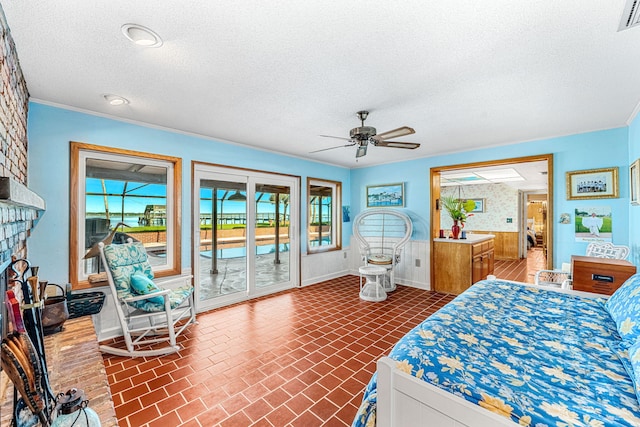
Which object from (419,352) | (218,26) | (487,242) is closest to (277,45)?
(218,26)

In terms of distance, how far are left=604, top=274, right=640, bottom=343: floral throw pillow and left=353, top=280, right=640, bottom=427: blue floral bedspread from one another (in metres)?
0.06

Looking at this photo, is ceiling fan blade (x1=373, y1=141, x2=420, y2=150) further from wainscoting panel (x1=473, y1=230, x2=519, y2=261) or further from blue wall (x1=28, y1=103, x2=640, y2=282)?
wainscoting panel (x1=473, y1=230, x2=519, y2=261)

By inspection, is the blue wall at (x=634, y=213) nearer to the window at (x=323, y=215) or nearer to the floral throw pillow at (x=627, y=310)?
the floral throw pillow at (x=627, y=310)

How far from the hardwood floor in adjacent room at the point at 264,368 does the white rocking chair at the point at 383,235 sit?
0.93 m

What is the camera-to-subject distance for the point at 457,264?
4531 millimetres

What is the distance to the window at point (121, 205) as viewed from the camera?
2816mm

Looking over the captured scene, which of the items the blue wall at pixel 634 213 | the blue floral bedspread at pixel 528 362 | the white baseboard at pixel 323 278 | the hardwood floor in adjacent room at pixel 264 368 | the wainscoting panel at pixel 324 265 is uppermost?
the blue wall at pixel 634 213

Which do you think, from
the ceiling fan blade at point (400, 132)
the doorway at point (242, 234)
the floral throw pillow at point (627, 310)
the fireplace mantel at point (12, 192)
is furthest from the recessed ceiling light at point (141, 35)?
the floral throw pillow at point (627, 310)

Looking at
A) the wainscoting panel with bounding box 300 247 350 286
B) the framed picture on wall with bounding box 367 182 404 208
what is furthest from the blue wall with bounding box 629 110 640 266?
the wainscoting panel with bounding box 300 247 350 286

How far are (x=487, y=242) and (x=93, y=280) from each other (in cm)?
589

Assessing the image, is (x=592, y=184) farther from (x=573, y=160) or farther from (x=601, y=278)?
(x=601, y=278)

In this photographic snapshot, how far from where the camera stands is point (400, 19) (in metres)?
1.46

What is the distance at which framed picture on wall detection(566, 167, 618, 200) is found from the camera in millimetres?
3283

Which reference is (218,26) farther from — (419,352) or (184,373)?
(184,373)
